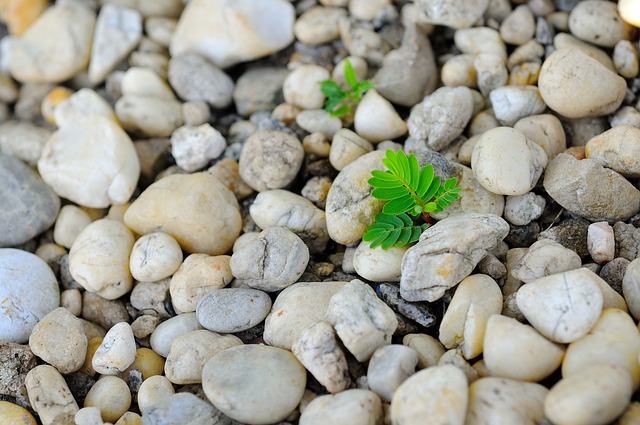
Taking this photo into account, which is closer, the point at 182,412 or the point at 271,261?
the point at 182,412

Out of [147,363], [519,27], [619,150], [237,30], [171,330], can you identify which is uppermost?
[519,27]

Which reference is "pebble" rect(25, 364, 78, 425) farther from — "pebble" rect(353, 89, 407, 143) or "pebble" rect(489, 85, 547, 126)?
"pebble" rect(489, 85, 547, 126)

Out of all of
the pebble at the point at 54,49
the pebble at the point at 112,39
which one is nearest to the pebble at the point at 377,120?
the pebble at the point at 112,39

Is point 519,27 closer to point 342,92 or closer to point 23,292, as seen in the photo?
point 342,92

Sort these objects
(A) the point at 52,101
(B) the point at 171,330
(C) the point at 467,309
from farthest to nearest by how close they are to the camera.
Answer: (A) the point at 52,101 → (B) the point at 171,330 → (C) the point at 467,309

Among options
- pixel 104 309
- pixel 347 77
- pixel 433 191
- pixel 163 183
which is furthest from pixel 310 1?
pixel 104 309

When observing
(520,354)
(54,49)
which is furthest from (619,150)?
(54,49)
